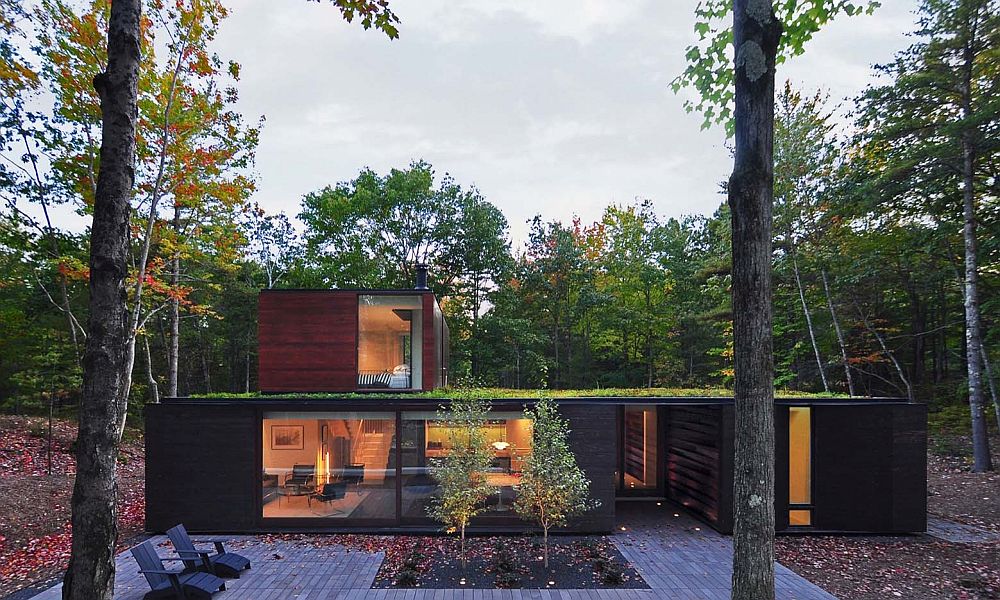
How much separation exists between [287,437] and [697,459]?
314 inches

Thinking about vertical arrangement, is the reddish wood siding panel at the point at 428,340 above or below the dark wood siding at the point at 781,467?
above

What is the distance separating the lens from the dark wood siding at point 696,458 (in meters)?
8.88

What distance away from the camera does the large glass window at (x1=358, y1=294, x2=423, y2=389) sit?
9453 millimetres

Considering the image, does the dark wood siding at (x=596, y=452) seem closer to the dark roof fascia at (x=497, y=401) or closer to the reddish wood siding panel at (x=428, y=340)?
the dark roof fascia at (x=497, y=401)

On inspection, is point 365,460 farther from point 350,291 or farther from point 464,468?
point 350,291

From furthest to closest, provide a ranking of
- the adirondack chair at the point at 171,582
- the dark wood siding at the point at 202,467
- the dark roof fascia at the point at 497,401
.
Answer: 1. the dark roof fascia at the point at 497,401
2. the dark wood siding at the point at 202,467
3. the adirondack chair at the point at 171,582

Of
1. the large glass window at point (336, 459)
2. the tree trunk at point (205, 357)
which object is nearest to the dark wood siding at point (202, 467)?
the large glass window at point (336, 459)

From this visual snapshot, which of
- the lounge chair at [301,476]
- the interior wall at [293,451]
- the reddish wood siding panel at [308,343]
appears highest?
the reddish wood siding panel at [308,343]

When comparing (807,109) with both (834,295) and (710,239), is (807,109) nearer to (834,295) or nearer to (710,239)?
(834,295)

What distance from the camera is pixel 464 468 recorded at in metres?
7.22

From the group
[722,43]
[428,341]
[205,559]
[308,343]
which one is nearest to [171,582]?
[205,559]

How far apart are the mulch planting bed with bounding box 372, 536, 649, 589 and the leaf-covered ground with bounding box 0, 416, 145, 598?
15.7 ft

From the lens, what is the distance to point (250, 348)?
21.8 m

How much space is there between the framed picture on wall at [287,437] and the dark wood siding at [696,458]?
301 inches
